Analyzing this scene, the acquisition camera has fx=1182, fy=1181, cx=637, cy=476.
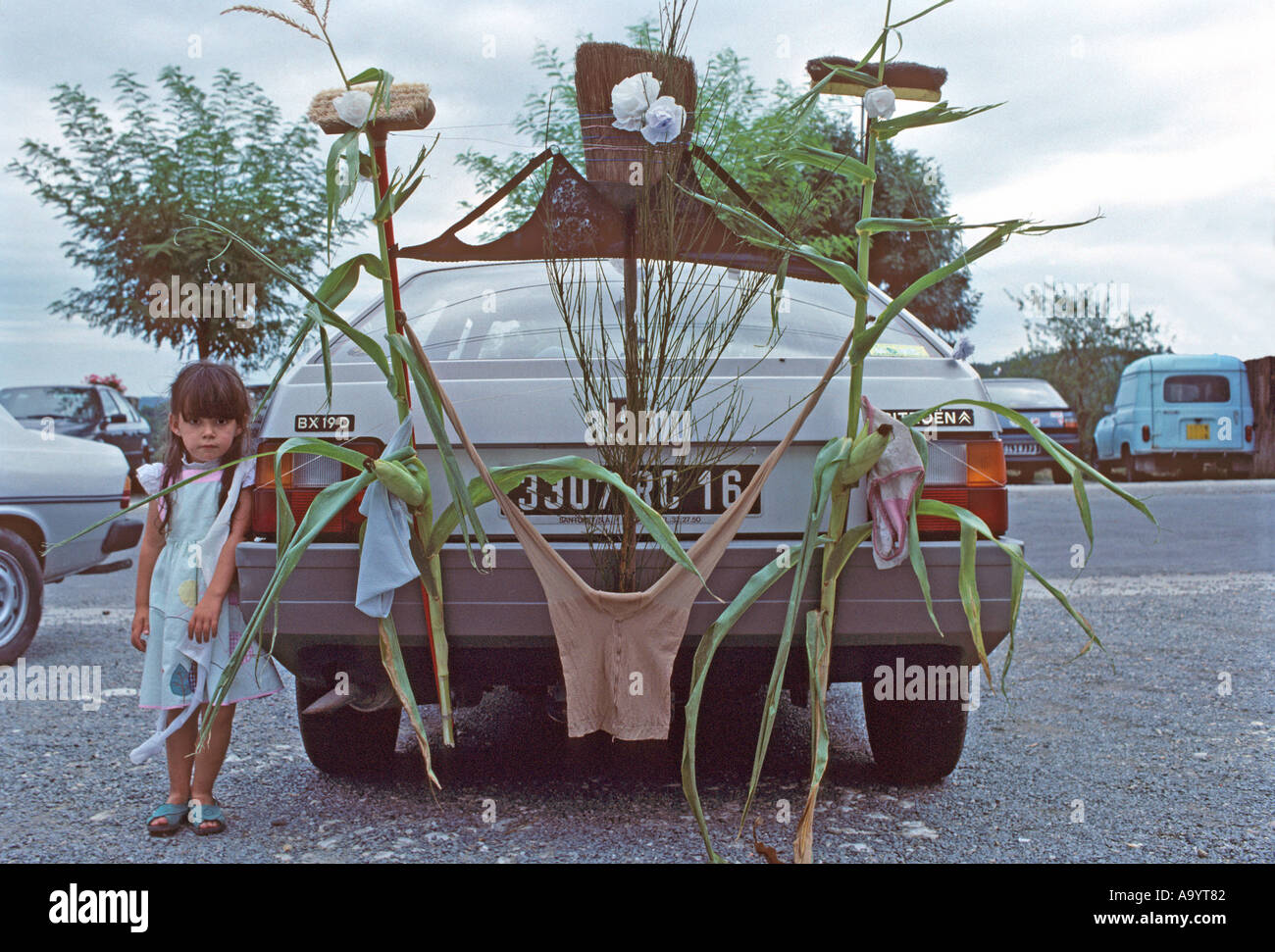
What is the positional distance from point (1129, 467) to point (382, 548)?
62.9ft

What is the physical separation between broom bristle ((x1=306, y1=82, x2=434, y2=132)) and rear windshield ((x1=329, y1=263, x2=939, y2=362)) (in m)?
0.59

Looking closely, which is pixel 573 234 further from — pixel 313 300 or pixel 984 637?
pixel 984 637

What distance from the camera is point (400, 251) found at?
2.89m

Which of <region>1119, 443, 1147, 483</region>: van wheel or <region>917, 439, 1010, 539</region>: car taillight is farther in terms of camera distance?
<region>1119, 443, 1147, 483</region>: van wheel

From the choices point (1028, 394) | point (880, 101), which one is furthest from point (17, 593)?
point (1028, 394)

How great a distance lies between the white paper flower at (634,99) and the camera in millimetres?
2703

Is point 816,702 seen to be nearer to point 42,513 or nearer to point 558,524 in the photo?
point 558,524

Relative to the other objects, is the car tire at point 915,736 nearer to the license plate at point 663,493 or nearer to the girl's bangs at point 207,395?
the license plate at point 663,493

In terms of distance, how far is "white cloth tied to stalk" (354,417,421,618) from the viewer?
273cm

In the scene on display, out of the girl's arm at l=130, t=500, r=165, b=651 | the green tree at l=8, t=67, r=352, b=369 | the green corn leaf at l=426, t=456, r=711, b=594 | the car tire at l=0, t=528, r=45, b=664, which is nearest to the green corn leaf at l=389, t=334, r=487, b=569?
the green corn leaf at l=426, t=456, r=711, b=594

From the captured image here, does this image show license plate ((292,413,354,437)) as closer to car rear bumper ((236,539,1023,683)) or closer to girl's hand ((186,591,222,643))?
car rear bumper ((236,539,1023,683))

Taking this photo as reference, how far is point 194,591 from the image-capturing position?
3189mm
